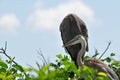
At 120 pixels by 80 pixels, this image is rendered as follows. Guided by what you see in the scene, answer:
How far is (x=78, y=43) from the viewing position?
10.8m

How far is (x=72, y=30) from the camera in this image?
11.2 metres

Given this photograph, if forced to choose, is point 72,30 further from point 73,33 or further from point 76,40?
point 76,40

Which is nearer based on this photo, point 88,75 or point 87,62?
point 88,75

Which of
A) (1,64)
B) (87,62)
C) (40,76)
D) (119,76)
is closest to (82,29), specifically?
(87,62)

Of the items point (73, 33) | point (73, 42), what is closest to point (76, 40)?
point (73, 42)

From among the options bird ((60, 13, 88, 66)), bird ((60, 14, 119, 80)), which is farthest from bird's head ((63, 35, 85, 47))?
bird ((60, 13, 88, 66))

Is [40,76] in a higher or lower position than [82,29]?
lower

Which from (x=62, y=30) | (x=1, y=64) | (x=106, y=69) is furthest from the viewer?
(x=62, y=30)

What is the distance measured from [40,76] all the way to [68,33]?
31.3 feet

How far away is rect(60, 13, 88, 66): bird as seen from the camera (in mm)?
11125

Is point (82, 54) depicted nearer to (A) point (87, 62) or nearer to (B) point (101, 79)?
(A) point (87, 62)

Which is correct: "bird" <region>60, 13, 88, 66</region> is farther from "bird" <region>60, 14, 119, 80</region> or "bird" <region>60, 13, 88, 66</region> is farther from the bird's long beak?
the bird's long beak

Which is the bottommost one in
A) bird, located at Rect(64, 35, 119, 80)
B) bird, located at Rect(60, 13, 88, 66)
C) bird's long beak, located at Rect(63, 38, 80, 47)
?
bird, located at Rect(64, 35, 119, 80)

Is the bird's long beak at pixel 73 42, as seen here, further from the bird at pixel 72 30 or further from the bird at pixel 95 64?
the bird at pixel 72 30
